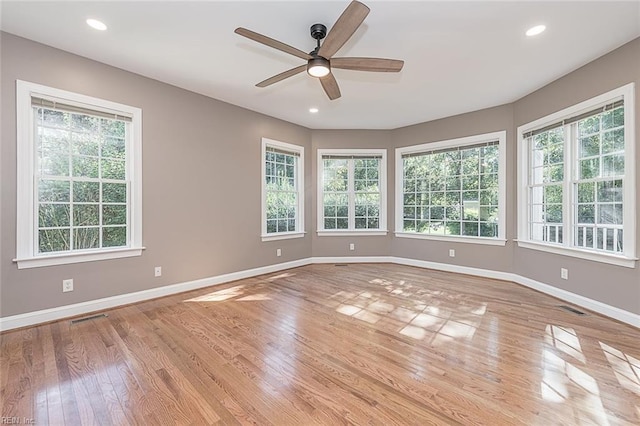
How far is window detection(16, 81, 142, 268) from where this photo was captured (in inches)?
111

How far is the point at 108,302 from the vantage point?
3.31 metres

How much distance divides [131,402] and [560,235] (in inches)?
193

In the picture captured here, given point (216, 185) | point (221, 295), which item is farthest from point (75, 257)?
point (216, 185)

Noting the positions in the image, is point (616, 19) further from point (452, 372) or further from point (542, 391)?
point (452, 372)

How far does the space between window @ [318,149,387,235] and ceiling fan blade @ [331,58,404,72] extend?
3.41 meters

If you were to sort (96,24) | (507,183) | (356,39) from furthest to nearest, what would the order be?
1. (507,183)
2. (356,39)
3. (96,24)

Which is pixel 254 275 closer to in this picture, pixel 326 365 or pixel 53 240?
pixel 53 240

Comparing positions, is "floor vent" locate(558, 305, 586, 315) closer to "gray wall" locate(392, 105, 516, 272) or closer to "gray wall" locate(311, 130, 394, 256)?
"gray wall" locate(392, 105, 516, 272)

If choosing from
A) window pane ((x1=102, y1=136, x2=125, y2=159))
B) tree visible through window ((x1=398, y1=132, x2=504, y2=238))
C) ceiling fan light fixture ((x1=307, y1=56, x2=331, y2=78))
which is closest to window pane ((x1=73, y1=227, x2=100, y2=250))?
window pane ((x1=102, y1=136, x2=125, y2=159))

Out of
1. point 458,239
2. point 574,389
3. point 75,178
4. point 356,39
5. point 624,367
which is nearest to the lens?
point 574,389

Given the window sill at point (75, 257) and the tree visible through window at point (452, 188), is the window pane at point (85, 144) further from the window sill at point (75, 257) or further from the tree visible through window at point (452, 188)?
the tree visible through window at point (452, 188)

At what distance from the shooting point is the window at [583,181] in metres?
2.97

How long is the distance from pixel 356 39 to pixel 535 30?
163 cm

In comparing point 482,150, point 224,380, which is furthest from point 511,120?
point 224,380
